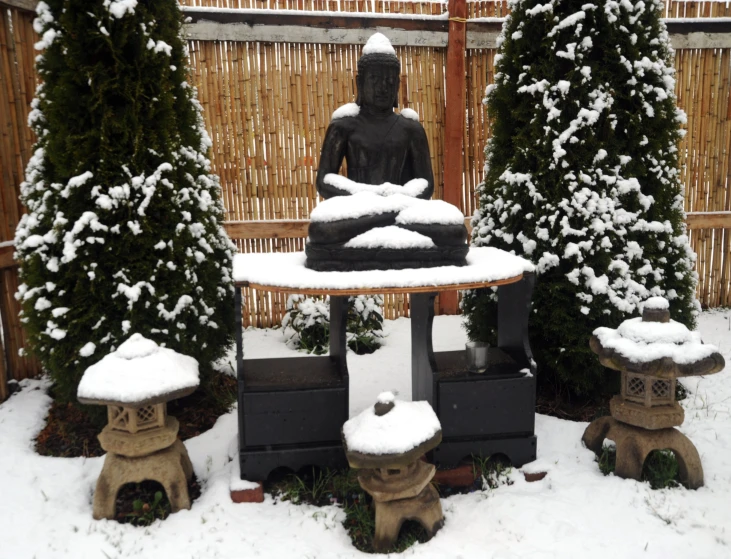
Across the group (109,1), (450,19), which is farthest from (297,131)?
(109,1)

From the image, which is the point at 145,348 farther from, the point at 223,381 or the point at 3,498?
the point at 223,381

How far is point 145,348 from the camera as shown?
274 cm

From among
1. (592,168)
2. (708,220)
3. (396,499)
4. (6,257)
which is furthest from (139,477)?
(708,220)

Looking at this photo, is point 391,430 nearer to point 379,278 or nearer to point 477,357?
point 379,278

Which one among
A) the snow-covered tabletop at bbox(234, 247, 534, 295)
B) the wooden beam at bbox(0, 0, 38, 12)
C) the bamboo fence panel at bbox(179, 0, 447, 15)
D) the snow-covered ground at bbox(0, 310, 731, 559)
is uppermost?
the bamboo fence panel at bbox(179, 0, 447, 15)

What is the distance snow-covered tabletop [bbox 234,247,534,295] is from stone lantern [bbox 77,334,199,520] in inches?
21.8

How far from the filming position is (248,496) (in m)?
2.84

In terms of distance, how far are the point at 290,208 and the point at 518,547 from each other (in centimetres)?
392

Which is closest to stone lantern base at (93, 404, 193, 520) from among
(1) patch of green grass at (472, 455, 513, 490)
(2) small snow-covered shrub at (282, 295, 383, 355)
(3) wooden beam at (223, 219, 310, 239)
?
(1) patch of green grass at (472, 455, 513, 490)

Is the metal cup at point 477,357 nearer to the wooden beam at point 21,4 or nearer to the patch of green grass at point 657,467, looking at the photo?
the patch of green grass at point 657,467

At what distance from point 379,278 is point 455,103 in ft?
11.4

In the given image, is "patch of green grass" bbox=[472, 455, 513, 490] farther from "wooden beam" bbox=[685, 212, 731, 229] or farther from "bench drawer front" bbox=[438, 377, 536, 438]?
"wooden beam" bbox=[685, 212, 731, 229]

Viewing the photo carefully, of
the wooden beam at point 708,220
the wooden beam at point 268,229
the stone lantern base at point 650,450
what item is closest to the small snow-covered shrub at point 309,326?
the wooden beam at point 268,229

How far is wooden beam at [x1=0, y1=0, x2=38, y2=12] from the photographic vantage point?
152 inches
